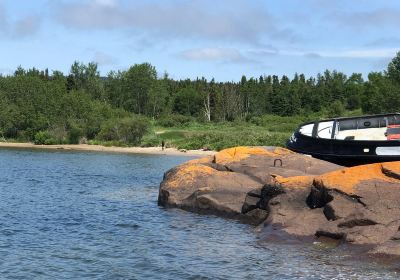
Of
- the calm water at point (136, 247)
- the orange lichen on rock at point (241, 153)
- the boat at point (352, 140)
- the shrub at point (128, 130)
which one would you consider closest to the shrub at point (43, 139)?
the shrub at point (128, 130)

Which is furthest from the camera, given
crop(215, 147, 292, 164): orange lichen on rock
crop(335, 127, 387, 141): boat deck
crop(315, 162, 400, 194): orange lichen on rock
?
crop(335, 127, 387, 141): boat deck

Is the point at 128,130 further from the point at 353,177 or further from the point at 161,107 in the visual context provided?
the point at 353,177

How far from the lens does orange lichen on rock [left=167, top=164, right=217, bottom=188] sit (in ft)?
88.4

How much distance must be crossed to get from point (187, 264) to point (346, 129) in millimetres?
16328

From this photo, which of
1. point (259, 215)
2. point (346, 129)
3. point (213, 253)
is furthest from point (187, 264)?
point (346, 129)

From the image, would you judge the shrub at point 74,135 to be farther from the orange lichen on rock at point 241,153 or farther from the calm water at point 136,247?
the orange lichen on rock at point 241,153

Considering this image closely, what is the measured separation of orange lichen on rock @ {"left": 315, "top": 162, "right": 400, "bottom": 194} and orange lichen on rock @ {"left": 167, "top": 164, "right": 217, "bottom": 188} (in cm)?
766

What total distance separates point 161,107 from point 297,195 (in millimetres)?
121701

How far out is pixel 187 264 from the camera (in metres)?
16.7

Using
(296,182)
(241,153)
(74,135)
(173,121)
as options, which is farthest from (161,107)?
(296,182)

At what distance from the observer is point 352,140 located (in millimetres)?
25953

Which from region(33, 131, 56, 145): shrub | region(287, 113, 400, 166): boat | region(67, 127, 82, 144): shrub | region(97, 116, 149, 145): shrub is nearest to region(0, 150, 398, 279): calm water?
region(287, 113, 400, 166): boat

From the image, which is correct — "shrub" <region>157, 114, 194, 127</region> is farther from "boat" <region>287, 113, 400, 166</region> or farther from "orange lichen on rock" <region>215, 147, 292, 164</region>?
"orange lichen on rock" <region>215, 147, 292, 164</region>

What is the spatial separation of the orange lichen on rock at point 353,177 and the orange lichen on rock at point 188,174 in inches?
302
